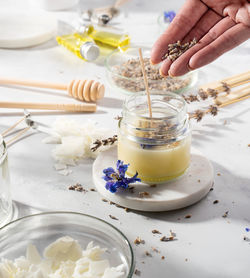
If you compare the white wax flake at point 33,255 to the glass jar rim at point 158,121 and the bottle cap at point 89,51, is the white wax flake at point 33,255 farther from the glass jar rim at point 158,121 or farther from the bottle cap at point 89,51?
the bottle cap at point 89,51

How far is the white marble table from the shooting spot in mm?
1036

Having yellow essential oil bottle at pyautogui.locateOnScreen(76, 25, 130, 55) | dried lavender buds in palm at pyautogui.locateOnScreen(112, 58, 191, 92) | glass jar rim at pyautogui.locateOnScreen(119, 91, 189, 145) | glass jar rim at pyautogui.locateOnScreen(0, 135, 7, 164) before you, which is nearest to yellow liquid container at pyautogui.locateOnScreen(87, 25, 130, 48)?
yellow essential oil bottle at pyautogui.locateOnScreen(76, 25, 130, 55)

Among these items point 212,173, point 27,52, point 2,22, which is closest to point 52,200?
point 212,173

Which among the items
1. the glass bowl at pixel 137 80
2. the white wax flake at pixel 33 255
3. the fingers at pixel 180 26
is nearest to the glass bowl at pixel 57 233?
the white wax flake at pixel 33 255

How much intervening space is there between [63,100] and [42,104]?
114mm

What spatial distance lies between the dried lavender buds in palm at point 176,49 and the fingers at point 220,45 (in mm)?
54

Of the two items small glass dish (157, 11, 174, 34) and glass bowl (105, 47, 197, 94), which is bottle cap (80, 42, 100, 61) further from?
small glass dish (157, 11, 174, 34)

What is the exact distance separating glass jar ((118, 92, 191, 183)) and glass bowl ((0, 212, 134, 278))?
0.71 ft

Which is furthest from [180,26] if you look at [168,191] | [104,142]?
[168,191]

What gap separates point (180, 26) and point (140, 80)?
0.21m

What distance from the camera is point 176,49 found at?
140 centimetres

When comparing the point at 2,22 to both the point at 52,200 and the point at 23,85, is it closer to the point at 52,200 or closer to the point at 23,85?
the point at 23,85

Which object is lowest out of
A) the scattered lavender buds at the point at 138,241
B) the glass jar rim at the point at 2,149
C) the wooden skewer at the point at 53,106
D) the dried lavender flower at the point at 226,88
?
the wooden skewer at the point at 53,106

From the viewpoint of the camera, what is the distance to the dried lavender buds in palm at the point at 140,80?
1618mm
